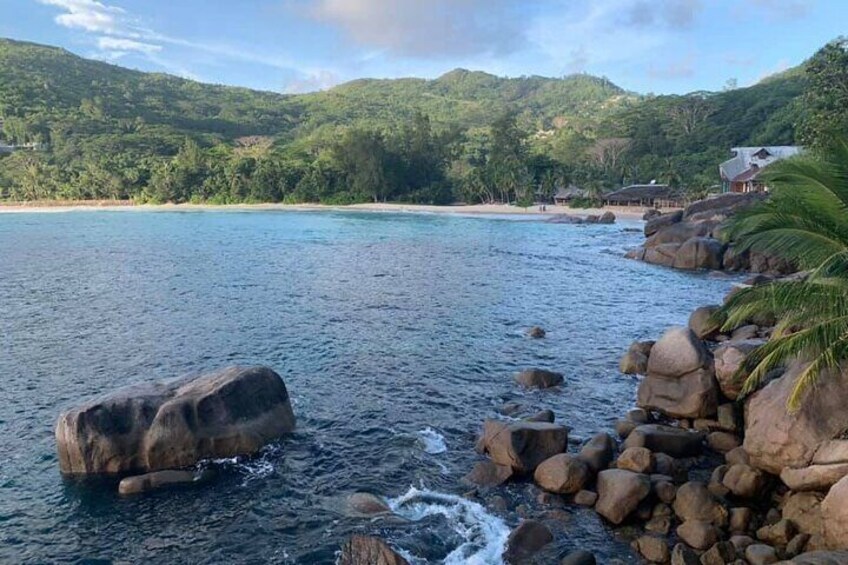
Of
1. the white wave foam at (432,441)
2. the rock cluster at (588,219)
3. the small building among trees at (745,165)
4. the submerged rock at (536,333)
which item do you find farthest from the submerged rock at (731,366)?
the rock cluster at (588,219)

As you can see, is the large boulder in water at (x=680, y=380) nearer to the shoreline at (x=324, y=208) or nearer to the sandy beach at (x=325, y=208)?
the shoreline at (x=324, y=208)

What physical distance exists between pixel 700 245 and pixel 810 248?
126ft

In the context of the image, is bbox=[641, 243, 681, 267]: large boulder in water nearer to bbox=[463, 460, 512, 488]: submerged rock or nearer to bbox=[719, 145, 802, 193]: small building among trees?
bbox=[719, 145, 802, 193]: small building among trees

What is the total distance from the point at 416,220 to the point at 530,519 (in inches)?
3117

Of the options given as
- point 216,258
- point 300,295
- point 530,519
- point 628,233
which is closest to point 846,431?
point 530,519

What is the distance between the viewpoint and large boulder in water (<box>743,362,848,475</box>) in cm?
1248

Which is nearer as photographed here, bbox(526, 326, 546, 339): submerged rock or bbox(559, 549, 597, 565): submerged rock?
bbox(559, 549, 597, 565): submerged rock

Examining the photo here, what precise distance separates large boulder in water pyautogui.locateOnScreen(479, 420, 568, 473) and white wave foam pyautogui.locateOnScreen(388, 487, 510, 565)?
1791 mm

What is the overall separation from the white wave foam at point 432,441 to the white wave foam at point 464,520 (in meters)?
2.09

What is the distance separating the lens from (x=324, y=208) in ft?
364

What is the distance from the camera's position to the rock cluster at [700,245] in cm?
4516

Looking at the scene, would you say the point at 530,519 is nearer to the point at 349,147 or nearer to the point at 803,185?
the point at 803,185

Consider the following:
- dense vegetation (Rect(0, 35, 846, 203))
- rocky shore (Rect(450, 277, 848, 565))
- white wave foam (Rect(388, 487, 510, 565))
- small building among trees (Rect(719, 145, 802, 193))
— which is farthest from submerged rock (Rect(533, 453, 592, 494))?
dense vegetation (Rect(0, 35, 846, 203))

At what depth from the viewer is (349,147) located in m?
115
